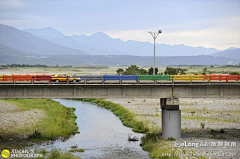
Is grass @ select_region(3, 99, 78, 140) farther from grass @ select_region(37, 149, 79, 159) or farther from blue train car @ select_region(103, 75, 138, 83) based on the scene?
blue train car @ select_region(103, 75, 138, 83)

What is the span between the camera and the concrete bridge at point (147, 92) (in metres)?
49.0

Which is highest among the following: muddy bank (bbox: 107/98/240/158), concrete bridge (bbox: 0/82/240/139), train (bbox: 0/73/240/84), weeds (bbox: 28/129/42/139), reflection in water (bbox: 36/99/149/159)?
train (bbox: 0/73/240/84)

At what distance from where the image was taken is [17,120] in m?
65.0

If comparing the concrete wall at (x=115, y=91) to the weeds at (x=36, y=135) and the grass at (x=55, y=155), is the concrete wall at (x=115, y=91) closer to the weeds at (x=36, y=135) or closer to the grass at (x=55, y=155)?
the weeds at (x=36, y=135)

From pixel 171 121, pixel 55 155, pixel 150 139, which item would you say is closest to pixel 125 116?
pixel 150 139

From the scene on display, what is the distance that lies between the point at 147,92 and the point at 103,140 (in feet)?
28.9

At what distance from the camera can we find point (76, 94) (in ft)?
164

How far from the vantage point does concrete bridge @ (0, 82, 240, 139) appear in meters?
49.0

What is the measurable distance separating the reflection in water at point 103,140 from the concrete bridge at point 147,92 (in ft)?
17.8

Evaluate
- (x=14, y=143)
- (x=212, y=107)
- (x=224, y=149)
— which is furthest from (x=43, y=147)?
(x=212, y=107)

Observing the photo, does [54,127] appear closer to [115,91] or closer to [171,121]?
[115,91]

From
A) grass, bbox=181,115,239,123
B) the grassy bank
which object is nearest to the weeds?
the grassy bank

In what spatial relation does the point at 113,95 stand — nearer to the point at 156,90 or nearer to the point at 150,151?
the point at 156,90

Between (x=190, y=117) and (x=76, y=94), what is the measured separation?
24678mm
